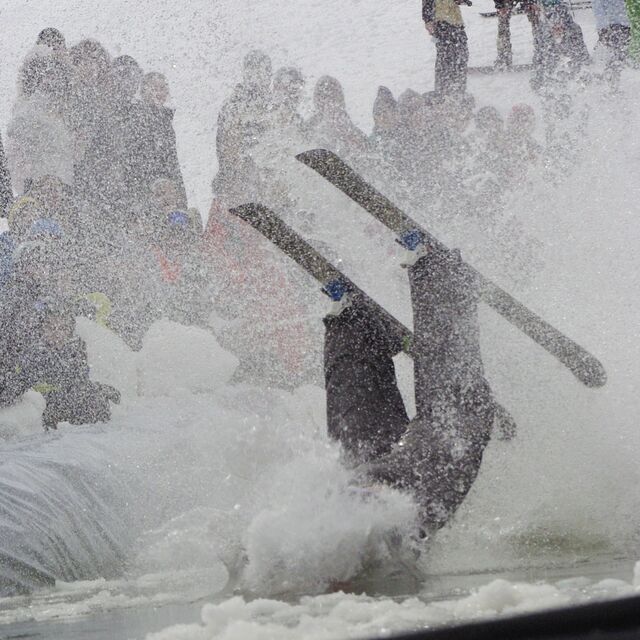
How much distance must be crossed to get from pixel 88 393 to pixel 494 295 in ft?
7.79

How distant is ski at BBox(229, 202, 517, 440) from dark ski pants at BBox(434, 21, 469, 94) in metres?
4.88

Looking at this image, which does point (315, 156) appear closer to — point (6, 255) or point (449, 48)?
point (6, 255)

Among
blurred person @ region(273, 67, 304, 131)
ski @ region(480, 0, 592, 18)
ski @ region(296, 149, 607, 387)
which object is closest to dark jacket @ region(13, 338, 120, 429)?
ski @ region(296, 149, 607, 387)

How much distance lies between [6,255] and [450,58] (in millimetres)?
4411

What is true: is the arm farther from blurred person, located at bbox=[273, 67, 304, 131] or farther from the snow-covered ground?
blurred person, located at bbox=[273, 67, 304, 131]

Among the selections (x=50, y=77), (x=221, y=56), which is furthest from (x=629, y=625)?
(x=221, y=56)

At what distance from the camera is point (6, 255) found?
729 centimetres

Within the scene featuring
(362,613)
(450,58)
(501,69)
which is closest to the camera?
(362,613)

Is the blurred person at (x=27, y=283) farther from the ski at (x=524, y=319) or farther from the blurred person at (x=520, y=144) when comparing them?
the blurred person at (x=520, y=144)

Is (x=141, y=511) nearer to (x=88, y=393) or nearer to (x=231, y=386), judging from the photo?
(x=88, y=393)

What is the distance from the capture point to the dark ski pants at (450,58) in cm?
1045

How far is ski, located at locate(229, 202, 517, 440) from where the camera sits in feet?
16.6

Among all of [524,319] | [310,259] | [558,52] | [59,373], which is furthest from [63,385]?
[558,52]

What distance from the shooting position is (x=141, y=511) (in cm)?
554
